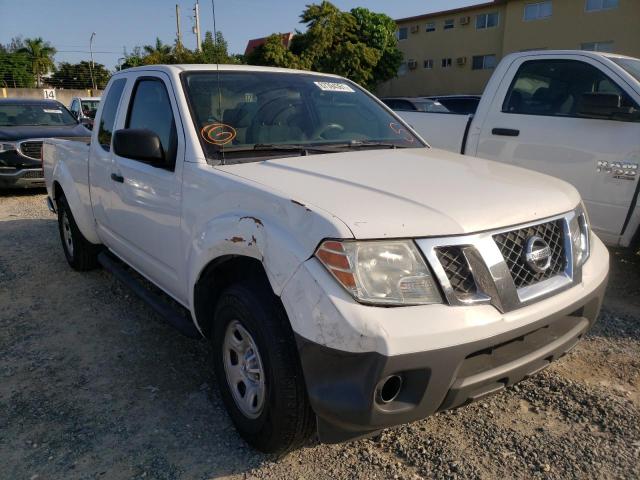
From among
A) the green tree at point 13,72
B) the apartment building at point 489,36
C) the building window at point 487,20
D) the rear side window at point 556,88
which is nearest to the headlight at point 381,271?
the rear side window at point 556,88

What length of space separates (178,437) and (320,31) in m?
32.8

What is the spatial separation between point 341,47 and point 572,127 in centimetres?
3083

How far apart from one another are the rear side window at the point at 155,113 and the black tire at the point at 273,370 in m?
1.05

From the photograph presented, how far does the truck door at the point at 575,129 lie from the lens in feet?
13.7

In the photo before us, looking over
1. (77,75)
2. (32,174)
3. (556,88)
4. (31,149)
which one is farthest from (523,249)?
(77,75)

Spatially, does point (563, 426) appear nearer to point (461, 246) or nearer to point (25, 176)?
point (461, 246)

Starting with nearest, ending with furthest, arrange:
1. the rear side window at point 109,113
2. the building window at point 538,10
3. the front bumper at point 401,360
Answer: the front bumper at point 401,360, the rear side window at point 109,113, the building window at point 538,10

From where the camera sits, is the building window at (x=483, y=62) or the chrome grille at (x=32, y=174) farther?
the building window at (x=483, y=62)

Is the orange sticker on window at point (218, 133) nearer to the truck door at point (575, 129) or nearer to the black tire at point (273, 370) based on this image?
the black tire at point (273, 370)

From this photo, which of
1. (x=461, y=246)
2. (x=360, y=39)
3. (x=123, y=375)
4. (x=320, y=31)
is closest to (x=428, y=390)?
(x=461, y=246)

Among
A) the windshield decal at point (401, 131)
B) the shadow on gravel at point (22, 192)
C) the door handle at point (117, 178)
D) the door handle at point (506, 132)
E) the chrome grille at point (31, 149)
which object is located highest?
the windshield decal at point (401, 131)

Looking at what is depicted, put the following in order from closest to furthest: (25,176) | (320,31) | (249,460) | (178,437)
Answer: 1. (249,460)
2. (178,437)
3. (25,176)
4. (320,31)

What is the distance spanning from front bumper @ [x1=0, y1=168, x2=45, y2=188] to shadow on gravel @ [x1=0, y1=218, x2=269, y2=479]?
5324 mm

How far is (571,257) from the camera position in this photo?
235cm
